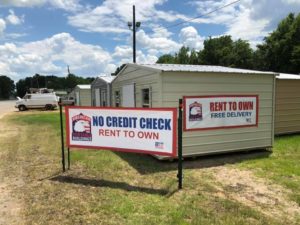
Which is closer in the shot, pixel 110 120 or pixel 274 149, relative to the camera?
pixel 110 120

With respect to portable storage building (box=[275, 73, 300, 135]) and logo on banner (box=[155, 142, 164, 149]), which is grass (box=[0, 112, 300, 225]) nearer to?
logo on banner (box=[155, 142, 164, 149])

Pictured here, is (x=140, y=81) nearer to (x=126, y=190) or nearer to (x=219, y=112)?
(x=219, y=112)

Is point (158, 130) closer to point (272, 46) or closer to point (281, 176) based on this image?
point (281, 176)

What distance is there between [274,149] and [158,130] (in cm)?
510

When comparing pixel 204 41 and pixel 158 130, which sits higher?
pixel 204 41

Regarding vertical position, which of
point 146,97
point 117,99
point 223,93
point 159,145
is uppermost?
point 223,93

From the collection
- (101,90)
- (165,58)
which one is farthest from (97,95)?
(165,58)

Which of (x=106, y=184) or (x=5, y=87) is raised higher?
(x=5, y=87)

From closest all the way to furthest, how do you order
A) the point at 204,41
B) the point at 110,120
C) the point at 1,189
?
1. the point at 1,189
2. the point at 110,120
3. the point at 204,41

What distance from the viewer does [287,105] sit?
1216cm

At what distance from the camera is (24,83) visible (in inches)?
4222

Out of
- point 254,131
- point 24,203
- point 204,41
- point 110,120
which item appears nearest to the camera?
point 24,203

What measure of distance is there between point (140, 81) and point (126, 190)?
14.3 ft

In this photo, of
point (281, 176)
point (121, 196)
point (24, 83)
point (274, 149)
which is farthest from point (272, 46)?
point (24, 83)
